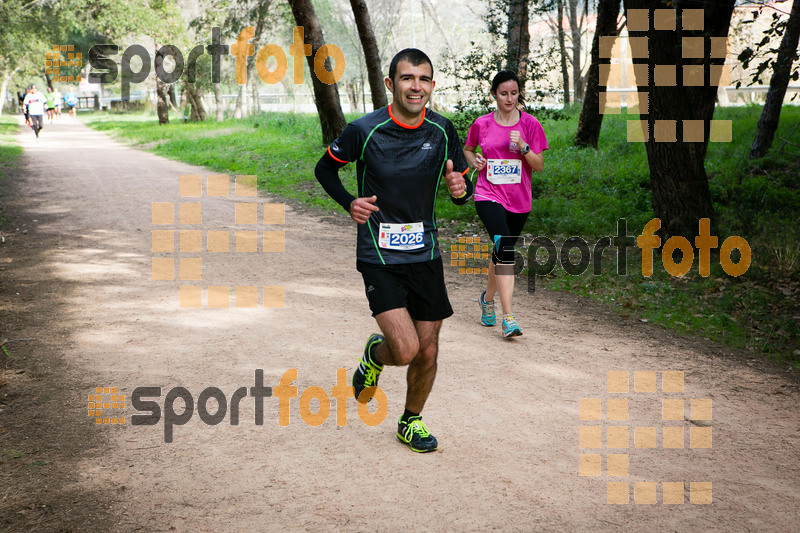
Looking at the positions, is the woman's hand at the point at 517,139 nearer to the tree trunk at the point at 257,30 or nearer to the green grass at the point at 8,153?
the green grass at the point at 8,153

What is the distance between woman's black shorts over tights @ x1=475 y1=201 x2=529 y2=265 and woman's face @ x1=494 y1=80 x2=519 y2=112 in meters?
0.89

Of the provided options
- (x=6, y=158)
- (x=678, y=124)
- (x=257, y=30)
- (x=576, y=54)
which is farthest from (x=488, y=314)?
(x=257, y=30)

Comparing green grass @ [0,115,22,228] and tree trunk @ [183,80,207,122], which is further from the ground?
tree trunk @ [183,80,207,122]

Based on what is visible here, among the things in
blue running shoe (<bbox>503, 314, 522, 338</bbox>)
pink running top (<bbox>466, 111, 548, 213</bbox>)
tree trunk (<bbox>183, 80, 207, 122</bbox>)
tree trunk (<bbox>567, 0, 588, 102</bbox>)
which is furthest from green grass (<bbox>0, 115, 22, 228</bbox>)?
tree trunk (<bbox>567, 0, 588, 102</bbox>)

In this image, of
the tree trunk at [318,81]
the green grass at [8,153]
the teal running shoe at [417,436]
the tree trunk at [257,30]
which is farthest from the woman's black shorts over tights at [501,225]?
the tree trunk at [257,30]

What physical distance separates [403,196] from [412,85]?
2.06ft

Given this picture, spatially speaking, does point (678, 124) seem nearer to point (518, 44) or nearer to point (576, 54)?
point (518, 44)

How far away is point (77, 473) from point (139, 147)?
24307 millimetres

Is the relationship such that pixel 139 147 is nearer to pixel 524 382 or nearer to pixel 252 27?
pixel 252 27

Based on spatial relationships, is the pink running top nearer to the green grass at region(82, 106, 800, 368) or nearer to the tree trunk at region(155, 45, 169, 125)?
the green grass at region(82, 106, 800, 368)

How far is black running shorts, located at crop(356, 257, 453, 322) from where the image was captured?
4168 millimetres

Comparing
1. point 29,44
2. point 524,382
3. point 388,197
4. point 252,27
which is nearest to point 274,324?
point 524,382

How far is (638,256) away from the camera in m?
9.66

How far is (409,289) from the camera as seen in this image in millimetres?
4246
